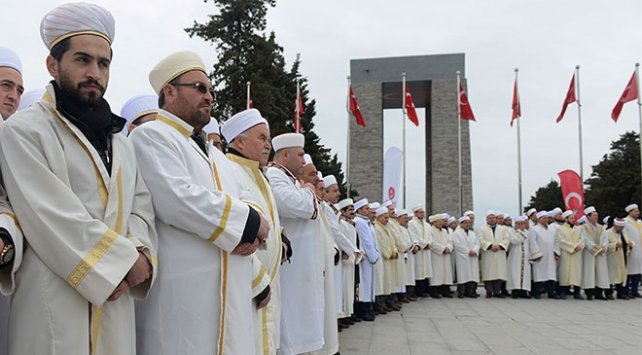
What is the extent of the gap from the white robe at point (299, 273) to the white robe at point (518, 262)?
33.1ft

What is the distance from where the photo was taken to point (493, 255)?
14.0 metres

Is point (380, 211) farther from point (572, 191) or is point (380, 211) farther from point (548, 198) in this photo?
point (548, 198)

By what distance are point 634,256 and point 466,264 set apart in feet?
13.5

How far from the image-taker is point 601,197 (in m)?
39.4

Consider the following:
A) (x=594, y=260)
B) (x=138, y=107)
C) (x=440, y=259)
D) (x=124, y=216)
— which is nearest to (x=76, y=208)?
(x=124, y=216)

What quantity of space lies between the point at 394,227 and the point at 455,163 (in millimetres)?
22163

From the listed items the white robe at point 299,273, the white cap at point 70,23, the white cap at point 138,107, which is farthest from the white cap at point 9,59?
the white robe at point 299,273

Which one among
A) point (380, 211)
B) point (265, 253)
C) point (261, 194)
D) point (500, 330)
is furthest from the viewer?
point (380, 211)

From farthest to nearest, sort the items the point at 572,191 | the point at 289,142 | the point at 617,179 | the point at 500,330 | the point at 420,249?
the point at 617,179
the point at 572,191
the point at 420,249
the point at 500,330
the point at 289,142

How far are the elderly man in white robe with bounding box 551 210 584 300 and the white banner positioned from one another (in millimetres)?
4660

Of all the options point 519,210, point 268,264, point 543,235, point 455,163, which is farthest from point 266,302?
point 455,163

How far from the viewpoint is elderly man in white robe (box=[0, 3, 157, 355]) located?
2072mm

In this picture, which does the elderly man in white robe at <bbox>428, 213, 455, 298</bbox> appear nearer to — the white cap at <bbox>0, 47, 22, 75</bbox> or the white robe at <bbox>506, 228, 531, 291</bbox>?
the white robe at <bbox>506, 228, 531, 291</bbox>

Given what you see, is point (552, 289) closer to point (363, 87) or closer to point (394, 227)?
point (394, 227)
